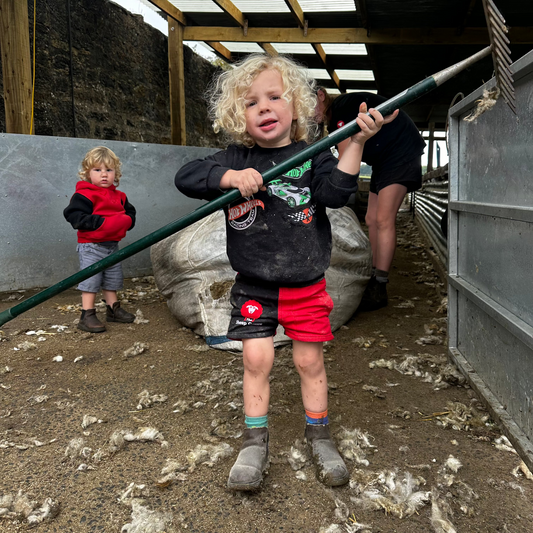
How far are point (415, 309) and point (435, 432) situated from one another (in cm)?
181

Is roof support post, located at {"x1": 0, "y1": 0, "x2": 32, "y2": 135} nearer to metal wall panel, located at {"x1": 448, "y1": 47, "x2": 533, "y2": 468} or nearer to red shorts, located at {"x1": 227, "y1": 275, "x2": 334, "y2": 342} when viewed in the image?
red shorts, located at {"x1": 227, "y1": 275, "x2": 334, "y2": 342}

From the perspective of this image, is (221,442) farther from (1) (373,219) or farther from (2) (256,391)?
(1) (373,219)

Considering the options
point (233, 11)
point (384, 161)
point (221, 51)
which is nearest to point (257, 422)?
point (384, 161)

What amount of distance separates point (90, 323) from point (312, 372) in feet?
6.74

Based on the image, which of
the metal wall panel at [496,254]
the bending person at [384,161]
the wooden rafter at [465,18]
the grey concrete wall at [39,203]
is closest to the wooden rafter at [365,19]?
the wooden rafter at [465,18]

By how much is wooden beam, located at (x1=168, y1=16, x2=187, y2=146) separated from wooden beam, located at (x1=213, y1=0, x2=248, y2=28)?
86 cm

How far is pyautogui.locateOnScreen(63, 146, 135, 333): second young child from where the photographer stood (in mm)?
3340

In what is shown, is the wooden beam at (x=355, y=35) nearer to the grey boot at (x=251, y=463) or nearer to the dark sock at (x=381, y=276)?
the dark sock at (x=381, y=276)

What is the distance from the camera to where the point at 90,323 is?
11.0ft

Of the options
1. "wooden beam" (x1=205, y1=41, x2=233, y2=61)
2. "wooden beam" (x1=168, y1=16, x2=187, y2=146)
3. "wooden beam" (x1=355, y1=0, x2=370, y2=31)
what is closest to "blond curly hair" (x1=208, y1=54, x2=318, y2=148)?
"wooden beam" (x1=355, y1=0, x2=370, y2=31)

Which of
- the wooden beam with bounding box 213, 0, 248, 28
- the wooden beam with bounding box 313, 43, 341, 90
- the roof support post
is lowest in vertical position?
the roof support post

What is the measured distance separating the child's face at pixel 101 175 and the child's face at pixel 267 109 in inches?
76.8

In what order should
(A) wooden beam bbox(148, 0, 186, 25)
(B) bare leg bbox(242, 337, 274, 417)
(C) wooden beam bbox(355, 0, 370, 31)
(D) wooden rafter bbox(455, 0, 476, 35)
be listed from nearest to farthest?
(B) bare leg bbox(242, 337, 274, 417)
(D) wooden rafter bbox(455, 0, 476, 35)
(C) wooden beam bbox(355, 0, 370, 31)
(A) wooden beam bbox(148, 0, 186, 25)

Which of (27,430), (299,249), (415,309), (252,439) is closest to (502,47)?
(299,249)
